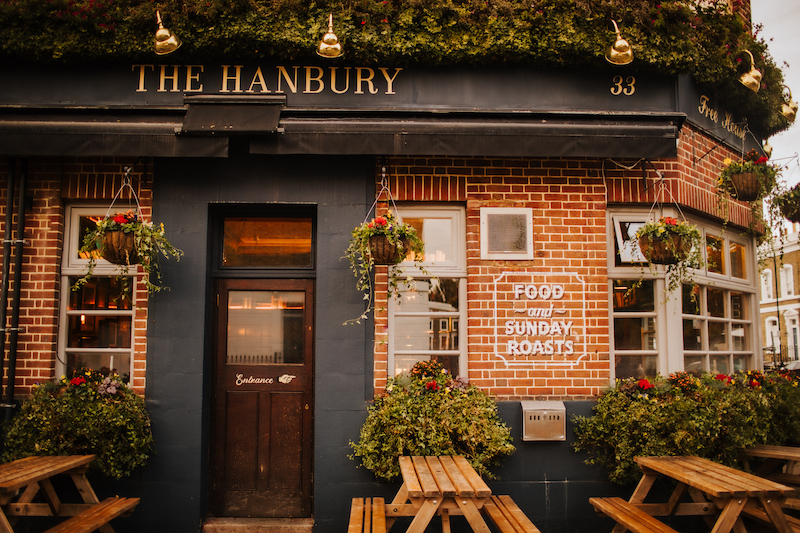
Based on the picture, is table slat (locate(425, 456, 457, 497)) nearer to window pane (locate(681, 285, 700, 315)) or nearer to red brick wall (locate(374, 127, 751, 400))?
red brick wall (locate(374, 127, 751, 400))

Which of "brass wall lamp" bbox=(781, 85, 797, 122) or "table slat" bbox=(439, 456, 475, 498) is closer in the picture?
"table slat" bbox=(439, 456, 475, 498)

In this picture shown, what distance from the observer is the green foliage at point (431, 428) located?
464 cm

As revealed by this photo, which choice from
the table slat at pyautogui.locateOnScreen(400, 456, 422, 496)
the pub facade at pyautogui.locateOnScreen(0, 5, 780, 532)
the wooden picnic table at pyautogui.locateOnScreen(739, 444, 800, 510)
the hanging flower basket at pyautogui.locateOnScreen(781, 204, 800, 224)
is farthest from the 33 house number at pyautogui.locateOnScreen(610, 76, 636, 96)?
Result: the table slat at pyautogui.locateOnScreen(400, 456, 422, 496)

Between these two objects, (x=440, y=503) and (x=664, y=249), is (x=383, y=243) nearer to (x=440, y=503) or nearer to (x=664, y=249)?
(x=440, y=503)

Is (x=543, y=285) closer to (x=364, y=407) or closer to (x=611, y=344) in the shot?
(x=611, y=344)

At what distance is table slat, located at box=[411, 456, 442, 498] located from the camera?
354cm

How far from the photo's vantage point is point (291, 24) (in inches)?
202

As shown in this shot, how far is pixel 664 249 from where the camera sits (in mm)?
4863

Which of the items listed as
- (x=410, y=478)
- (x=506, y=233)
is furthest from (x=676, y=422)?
(x=410, y=478)

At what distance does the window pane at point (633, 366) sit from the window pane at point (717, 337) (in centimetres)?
103

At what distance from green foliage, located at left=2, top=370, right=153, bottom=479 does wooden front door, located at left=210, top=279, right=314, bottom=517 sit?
2.41 ft

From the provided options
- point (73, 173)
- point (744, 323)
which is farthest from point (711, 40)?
point (73, 173)

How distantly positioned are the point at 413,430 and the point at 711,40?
5.05 m

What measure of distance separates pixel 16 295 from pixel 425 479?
4093 millimetres
